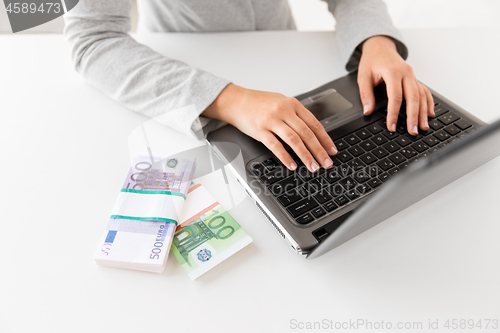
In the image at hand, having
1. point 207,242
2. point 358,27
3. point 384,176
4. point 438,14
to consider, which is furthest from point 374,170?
point 438,14

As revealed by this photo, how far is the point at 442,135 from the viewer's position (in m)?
0.58

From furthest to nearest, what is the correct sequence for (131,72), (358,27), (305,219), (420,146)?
(358,27)
(131,72)
(420,146)
(305,219)

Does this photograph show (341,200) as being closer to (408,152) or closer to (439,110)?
(408,152)

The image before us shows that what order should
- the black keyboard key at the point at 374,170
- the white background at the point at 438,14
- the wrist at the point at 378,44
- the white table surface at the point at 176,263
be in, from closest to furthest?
the white table surface at the point at 176,263 < the black keyboard key at the point at 374,170 < the wrist at the point at 378,44 < the white background at the point at 438,14

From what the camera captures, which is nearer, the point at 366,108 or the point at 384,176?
the point at 384,176

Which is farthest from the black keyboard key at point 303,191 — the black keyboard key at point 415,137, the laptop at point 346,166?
the black keyboard key at point 415,137

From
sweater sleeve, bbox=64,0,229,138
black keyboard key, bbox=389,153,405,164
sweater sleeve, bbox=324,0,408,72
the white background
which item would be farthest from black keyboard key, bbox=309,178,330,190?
the white background

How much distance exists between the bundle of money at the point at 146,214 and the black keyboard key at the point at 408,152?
1.03 feet

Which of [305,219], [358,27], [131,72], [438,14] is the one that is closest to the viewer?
[305,219]

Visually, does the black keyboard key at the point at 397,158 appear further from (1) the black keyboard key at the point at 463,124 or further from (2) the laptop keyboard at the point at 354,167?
(1) the black keyboard key at the point at 463,124

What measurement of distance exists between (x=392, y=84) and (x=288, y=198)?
0.31 m

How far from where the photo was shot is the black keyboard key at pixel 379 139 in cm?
57

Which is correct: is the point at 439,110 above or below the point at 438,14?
above

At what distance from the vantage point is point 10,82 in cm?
72
